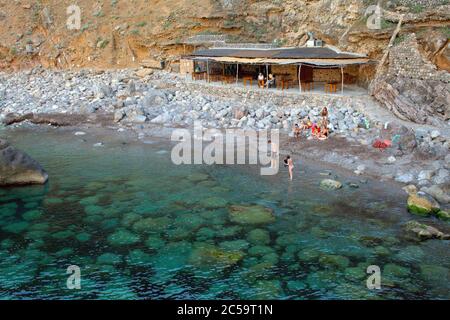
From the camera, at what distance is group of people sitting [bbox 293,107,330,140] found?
85.6 ft

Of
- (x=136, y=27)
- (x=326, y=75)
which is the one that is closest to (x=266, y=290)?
(x=326, y=75)

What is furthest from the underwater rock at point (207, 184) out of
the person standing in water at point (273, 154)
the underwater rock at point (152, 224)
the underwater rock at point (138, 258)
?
the underwater rock at point (138, 258)

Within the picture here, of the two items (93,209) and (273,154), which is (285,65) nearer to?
(273,154)

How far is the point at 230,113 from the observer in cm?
3142

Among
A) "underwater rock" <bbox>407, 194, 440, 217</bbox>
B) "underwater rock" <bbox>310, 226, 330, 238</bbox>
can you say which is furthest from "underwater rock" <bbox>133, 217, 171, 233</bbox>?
"underwater rock" <bbox>407, 194, 440, 217</bbox>

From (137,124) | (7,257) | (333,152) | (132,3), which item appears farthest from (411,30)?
(132,3)

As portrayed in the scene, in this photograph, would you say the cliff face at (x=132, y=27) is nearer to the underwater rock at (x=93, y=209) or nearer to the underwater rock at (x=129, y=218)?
the underwater rock at (x=129, y=218)

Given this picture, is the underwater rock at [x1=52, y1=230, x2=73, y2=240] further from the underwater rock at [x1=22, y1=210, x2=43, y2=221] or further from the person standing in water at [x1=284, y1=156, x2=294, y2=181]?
the person standing in water at [x1=284, y1=156, x2=294, y2=181]

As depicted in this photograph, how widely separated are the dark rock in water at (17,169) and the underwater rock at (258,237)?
1084 cm

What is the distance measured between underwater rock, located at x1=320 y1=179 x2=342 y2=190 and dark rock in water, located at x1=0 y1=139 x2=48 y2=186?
42.2ft

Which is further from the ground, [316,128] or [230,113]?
[230,113]

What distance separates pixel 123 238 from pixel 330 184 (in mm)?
9387

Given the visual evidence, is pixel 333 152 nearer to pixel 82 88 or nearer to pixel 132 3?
pixel 82 88

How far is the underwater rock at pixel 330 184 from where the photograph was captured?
20.2m
